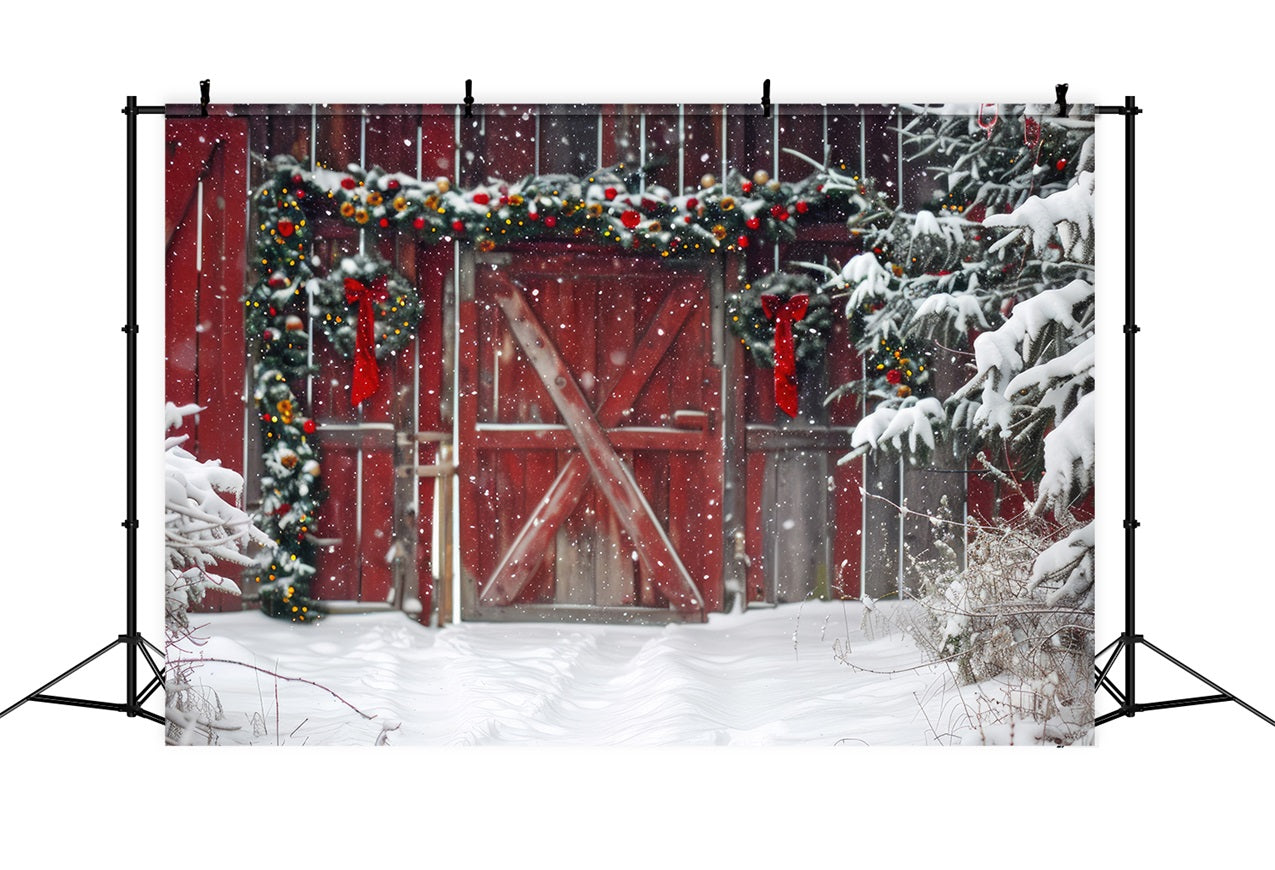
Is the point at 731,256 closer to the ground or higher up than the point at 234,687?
higher up

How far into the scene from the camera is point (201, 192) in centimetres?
390

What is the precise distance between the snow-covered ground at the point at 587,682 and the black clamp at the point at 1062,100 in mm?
1874

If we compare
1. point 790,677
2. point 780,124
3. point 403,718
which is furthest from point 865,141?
point 403,718

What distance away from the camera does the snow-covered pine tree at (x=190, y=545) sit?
12.8 ft

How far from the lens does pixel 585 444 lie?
3998 millimetres

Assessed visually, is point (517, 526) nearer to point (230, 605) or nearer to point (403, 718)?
point (403, 718)

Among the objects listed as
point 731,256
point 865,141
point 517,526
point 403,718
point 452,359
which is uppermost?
point 865,141

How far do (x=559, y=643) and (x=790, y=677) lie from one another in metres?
0.85

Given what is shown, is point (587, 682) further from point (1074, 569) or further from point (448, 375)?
point (1074, 569)

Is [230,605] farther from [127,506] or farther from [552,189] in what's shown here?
[552,189]

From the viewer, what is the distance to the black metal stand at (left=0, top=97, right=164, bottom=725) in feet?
12.7

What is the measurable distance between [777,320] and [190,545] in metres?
2.26

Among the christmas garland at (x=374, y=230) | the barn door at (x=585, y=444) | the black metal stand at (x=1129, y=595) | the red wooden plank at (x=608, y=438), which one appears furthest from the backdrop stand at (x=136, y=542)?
the red wooden plank at (x=608, y=438)

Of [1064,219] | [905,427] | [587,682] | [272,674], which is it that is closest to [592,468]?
[587,682]
